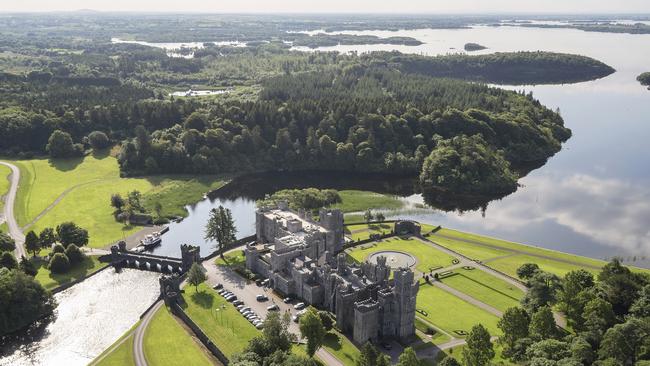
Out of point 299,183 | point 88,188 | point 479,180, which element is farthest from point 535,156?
point 88,188

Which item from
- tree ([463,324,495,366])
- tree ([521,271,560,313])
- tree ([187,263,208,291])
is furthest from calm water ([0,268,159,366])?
tree ([521,271,560,313])

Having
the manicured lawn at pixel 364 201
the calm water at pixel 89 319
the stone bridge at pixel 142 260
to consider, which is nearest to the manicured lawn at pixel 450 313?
the stone bridge at pixel 142 260

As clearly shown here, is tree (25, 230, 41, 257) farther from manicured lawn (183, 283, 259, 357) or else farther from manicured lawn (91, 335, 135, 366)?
manicured lawn (91, 335, 135, 366)

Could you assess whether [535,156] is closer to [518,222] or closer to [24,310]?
[518,222]

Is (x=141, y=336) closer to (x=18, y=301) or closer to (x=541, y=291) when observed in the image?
(x=18, y=301)

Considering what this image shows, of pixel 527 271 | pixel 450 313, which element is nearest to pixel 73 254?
pixel 450 313

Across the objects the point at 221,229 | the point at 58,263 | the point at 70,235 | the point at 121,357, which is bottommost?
the point at 121,357
